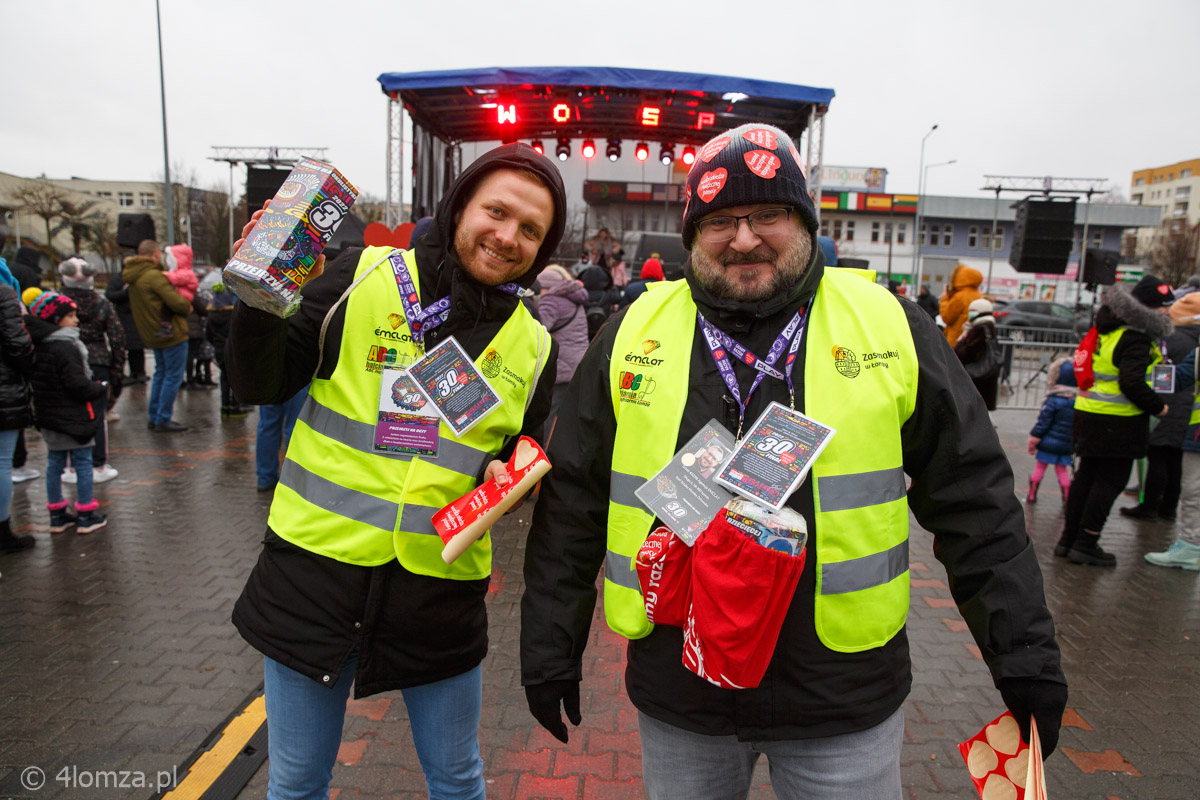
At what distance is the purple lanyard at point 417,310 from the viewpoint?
1.85m

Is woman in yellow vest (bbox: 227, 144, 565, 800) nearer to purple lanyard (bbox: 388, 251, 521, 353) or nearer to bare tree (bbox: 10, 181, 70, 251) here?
→ purple lanyard (bbox: 388, 251, 521, 353)

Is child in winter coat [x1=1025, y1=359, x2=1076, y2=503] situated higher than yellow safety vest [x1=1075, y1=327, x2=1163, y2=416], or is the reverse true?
yellow safety vest [x1=1075, y1=327, x2=1163, y2=416]

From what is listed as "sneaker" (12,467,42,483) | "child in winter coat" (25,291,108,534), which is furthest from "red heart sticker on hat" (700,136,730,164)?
"sneaker" (12,467,42,483)

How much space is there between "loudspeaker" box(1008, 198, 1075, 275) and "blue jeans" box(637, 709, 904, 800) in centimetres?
1450

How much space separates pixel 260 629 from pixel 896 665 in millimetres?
1526

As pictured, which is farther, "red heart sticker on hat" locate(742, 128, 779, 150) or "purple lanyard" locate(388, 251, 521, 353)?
"purple lanyard" locate(388, 251, 521, 353)

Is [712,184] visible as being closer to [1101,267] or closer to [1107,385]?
[1107,385]

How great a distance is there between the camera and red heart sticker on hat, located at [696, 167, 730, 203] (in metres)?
1.64

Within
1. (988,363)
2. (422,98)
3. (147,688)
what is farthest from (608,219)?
(147,688)

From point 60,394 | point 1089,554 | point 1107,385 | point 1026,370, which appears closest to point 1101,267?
point 1026,370

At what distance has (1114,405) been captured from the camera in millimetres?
4961

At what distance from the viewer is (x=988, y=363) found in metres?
5.79

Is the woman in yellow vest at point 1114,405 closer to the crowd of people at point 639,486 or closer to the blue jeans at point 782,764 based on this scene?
the crowd of people at point 639,486

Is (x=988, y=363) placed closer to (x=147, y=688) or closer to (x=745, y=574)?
(x=745, y=574)
